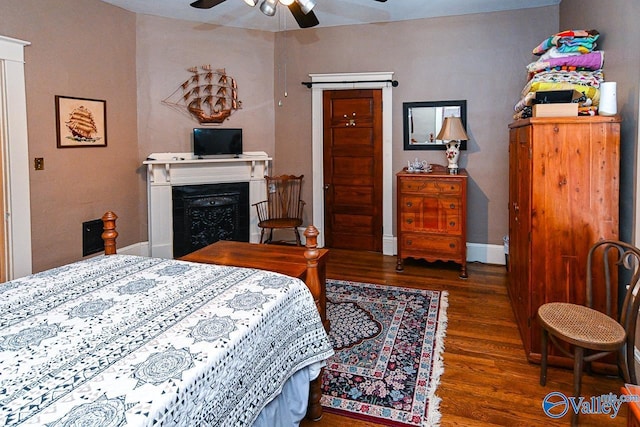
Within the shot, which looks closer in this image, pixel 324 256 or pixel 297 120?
pixel 324 256

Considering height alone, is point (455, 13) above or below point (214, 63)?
above

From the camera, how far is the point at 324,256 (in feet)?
9.29

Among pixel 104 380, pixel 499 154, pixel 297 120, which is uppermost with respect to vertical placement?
pixel 297 120

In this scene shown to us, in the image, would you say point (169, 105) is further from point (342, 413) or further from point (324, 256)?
point (342, 413)

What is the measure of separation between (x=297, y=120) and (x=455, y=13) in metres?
2.25

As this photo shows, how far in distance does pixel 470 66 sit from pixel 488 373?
3562mm

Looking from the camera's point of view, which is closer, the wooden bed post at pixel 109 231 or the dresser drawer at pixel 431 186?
the wooden bed post at pixel 109 231

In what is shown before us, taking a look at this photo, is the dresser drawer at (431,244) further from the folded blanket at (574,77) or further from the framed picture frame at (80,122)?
the framed picture frame at (80,122)

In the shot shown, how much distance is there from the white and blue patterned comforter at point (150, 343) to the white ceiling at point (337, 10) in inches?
138

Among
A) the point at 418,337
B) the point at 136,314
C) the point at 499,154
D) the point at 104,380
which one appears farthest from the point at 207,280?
the point at 499,154

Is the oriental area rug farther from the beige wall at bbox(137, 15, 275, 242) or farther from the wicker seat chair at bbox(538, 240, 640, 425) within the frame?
the beige wall at bbox(137, 15, 275, 242)

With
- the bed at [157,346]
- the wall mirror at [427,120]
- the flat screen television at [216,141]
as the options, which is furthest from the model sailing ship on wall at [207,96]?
the bed at [157,346]

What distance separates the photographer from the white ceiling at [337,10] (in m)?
4.59

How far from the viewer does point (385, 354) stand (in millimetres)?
2895
